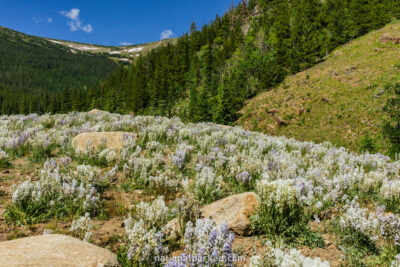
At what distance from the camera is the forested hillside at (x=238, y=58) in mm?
42062

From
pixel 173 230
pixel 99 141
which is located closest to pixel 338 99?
pixel 99 141

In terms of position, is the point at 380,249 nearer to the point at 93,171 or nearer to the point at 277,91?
the point at 93,171

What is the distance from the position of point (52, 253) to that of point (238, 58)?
67.4 m

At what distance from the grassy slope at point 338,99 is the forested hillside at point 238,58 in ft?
16.1

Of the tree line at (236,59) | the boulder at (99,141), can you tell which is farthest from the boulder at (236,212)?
the tree line at (236,59)

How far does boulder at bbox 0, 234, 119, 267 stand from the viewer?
6.15 feet

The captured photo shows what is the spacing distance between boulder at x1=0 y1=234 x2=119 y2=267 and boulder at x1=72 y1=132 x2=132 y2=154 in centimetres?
423

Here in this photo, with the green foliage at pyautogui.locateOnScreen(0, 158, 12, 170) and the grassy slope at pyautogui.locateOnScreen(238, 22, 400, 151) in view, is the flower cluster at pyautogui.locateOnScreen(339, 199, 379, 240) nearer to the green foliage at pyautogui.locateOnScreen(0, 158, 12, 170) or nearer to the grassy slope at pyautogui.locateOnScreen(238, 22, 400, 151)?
the green foliage at pyautogui.locateOnScreen(0, 158, 12, 170)

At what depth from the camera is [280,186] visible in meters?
3.22

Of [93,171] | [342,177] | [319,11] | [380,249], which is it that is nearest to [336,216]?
[380,249]

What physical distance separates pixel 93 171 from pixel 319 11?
269 feet

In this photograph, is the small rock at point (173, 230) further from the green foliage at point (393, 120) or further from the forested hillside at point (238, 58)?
the forested hillside at point (238, 58)

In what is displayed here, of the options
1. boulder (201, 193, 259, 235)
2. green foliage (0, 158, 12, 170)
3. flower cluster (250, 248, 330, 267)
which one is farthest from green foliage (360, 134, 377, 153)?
green foliage (0, 158, 12, 170)

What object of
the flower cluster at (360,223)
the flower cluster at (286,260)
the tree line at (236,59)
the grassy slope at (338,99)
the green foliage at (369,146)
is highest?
the tree line at (236,59)
